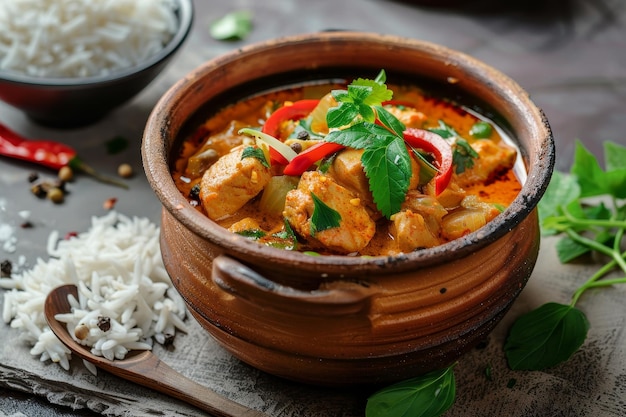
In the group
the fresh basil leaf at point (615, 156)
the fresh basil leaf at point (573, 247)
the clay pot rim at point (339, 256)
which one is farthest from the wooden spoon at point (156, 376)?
the fresh basil leaf at point (615, 156)

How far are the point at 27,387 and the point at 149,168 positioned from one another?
0.90 meters

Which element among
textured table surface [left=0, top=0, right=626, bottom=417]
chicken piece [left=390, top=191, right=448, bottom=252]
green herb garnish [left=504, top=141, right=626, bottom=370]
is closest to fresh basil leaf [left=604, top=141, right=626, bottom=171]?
green herb garnish [left=504, top=141, right=626, bottom=370]

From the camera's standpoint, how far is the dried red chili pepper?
143 inches

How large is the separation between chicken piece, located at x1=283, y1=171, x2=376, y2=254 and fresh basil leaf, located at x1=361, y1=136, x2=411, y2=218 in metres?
0.07

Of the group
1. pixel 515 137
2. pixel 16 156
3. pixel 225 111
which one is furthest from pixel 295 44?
pixel 16 156

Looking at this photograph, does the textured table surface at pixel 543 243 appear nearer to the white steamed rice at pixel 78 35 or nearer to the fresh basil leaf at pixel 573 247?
the fresh basil leaf at pixel 573 247

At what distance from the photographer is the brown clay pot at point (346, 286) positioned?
204 centimetres

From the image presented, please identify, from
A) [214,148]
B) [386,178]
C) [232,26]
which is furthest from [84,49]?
[386,178]

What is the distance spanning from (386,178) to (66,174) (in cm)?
187

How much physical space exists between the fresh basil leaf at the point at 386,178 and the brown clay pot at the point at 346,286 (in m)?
0.27

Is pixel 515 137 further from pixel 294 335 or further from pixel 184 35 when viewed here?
pixel 184 35

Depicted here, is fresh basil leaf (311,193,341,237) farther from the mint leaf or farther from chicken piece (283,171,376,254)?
the mint leaf

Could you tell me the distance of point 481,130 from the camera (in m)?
2.89

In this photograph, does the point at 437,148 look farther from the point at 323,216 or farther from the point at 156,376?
the point at 156,376
